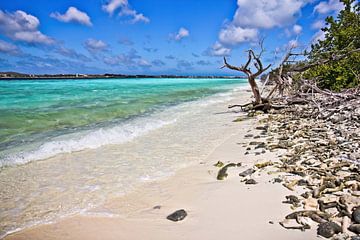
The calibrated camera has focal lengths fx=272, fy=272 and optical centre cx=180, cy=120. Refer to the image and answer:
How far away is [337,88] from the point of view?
12.5 m

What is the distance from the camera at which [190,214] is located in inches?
125

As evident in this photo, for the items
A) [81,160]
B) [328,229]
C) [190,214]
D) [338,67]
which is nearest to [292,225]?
[328,229]

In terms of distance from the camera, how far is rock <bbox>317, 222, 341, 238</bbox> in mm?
2443

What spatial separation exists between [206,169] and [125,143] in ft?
9.45

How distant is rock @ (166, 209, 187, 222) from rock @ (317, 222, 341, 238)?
139cm

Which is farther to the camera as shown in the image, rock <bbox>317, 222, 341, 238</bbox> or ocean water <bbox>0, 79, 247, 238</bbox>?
ocean water <bbox>0, 79, 247, 238</bbox>

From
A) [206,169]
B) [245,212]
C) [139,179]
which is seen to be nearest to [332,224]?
[245,212]

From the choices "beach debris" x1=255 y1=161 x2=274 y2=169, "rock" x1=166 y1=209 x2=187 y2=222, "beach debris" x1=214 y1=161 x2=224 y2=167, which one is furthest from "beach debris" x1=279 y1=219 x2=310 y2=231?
"beach debris" x1=214 y1=161 x2=224 y2=167

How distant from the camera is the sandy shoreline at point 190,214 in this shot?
2768 mm

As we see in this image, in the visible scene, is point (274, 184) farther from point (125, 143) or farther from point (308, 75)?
point (308, 75)

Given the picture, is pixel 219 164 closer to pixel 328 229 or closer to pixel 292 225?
pixel 292 225

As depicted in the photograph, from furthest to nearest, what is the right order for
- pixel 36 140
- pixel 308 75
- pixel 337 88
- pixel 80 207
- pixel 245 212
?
1. pixel 308 75
2. pixel 337 88
3. pixel 36 140
4. pixel 80 207
5. pixel 245 212

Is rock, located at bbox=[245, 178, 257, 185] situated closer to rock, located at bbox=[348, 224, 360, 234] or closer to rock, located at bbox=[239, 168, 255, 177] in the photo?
rock, located at bbox=[239, 168, 255, 177]

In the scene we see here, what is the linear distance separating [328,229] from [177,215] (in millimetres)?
1530
